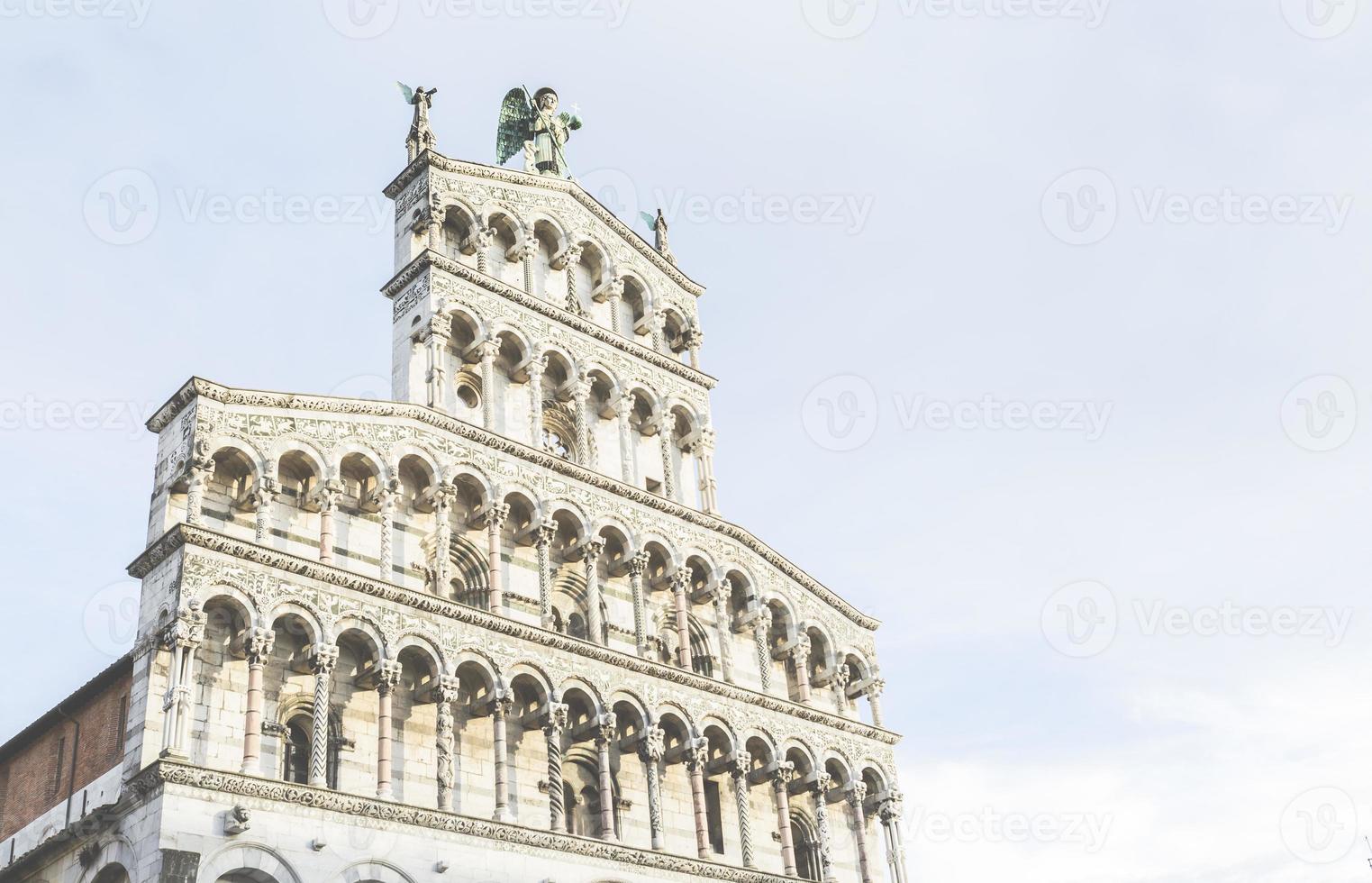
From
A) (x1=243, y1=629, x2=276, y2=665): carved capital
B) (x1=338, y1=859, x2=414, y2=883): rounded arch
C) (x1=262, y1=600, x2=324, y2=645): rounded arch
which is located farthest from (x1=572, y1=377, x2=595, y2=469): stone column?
(x1=338, y1=859, x2=414, y2=883): rounded arch

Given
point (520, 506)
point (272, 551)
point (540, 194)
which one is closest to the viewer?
point (272, 551)

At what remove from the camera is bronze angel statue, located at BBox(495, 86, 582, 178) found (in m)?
39.1

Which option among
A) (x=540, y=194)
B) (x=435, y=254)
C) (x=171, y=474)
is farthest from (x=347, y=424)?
(x=540, y=194)

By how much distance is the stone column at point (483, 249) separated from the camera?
1345 inches

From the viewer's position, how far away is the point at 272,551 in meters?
25.1

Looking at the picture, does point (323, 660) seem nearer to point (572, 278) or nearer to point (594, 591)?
point (594, 591)

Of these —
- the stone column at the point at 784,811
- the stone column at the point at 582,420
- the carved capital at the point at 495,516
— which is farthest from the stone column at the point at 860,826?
the carved capital at the point at 495,516

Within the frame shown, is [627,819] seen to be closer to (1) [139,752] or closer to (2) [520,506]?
(2) [520,506]

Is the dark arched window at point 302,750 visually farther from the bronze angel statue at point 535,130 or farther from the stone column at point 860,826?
the bronze angel statue at point 535,130

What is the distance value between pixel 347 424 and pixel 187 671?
21.3 ft

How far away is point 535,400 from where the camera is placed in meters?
33.0

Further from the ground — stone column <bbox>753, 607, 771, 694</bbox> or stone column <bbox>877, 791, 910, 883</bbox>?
stone column <bbox>753, 607, 771, 694</bbox>

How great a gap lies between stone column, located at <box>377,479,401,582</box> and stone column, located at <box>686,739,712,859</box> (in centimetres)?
753

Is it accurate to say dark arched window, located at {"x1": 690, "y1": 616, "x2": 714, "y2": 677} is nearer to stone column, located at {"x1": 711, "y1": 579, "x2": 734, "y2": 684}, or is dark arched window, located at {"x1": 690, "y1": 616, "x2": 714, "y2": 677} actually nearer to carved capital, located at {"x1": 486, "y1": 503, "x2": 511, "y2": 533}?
stone column, located at {"x1": 711, "y1": 579, "x2": 734, "y2": 684}
